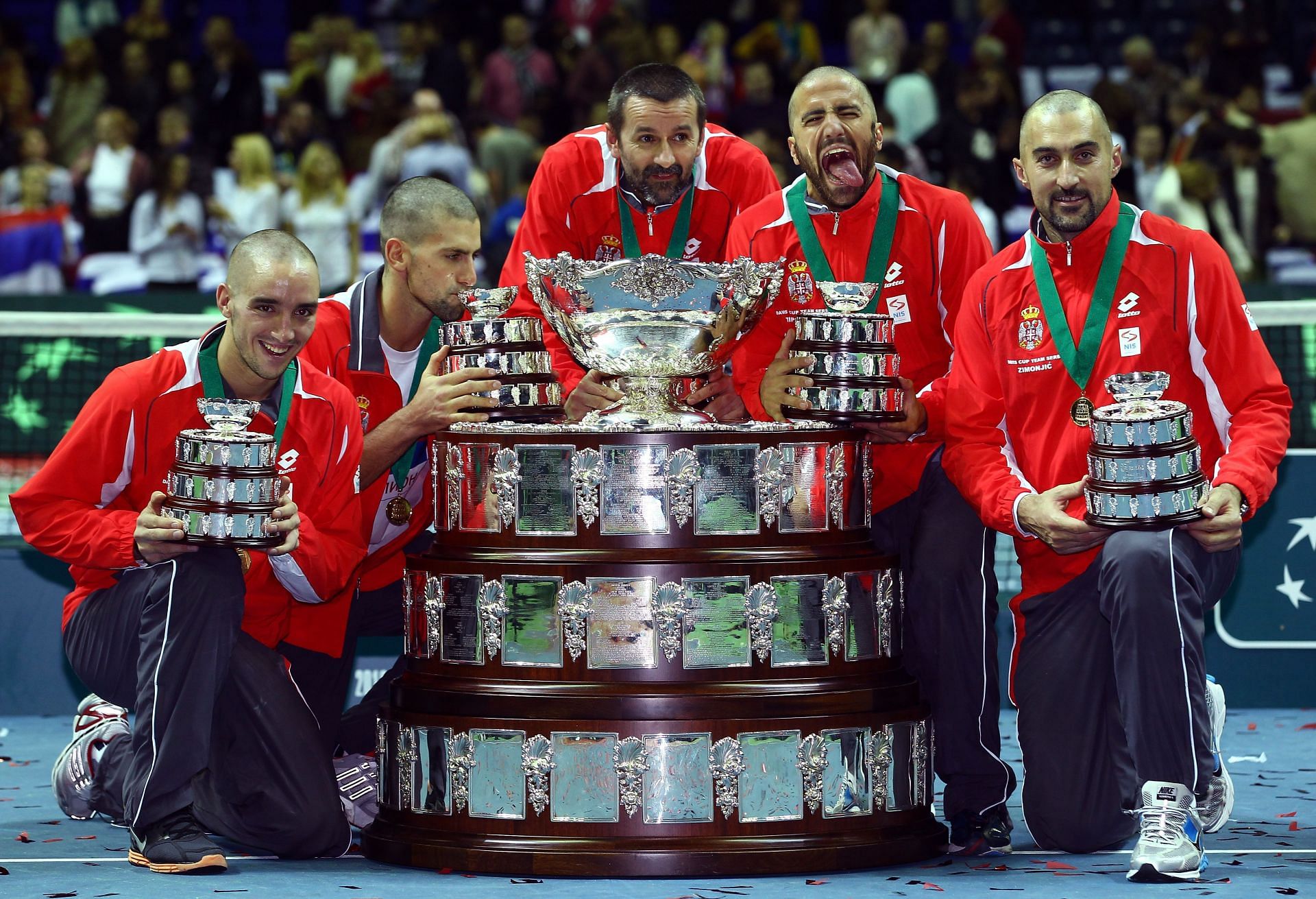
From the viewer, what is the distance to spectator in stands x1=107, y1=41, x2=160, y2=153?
17.2m

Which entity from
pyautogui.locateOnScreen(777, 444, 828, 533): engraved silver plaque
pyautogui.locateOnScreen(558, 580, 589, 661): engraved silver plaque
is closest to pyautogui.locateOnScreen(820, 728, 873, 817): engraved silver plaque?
pyautogui.locateOnScreen(777, 444, 828, 533): engraved silver plaque

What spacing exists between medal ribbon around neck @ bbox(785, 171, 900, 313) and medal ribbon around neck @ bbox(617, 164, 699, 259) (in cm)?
61

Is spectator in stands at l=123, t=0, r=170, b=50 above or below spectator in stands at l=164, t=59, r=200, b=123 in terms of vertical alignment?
above

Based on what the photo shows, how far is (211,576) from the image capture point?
19.1 feet

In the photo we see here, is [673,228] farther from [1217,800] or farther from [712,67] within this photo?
[712,67]

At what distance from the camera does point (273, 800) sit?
19.7 ft

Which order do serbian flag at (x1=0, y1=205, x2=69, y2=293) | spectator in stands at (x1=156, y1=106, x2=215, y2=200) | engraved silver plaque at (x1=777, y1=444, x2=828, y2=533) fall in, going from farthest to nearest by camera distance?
spectator in stands at (x1=156, y1=106, x2=215, y2=200) < serbian flag at (x1=0, y1=205, x2=69, y2=293) < engraved silver plaque at (x1=777, y1=444, x2=828, y2=533)

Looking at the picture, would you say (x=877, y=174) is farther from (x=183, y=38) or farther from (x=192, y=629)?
(x=183, y=38)

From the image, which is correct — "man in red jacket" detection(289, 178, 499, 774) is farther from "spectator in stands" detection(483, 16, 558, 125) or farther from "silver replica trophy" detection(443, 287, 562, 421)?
"spectator in stands" detection(483, 16, 558, 125)

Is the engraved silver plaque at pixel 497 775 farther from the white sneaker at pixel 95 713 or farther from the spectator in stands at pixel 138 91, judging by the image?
the spectator in stands at pixel 138 91

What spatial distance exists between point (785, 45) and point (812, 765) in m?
13.3

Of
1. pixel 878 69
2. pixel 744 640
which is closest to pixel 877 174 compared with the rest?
pixel 744 640

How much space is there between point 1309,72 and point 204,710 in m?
15.3

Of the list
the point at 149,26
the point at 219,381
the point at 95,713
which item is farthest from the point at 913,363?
the point at 149,26
